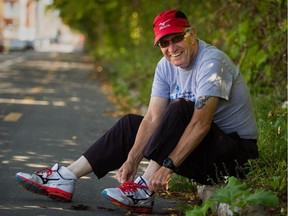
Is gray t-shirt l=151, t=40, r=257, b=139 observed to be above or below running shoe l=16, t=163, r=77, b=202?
above

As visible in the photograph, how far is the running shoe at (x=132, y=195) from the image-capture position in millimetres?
4770

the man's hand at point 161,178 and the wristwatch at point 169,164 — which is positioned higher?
the wristwatch at point 169,164

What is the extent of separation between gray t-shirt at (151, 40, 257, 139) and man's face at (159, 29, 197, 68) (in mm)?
66

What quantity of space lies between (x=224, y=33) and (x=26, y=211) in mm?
Answer: 7740

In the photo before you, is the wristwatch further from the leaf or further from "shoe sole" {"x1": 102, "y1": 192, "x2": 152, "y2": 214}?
the leaf

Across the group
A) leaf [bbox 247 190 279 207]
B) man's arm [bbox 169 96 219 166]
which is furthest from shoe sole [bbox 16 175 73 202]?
leaf [bbox 247 190 279 207]

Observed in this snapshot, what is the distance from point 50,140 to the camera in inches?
324

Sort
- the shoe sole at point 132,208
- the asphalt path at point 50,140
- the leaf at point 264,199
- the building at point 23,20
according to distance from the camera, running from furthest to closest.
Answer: the building at point 23,20 → the asphalt path at point 50,140 → the shoe sole at point 132,208 → the leaf at point 264,199

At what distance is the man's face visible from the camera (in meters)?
4.83

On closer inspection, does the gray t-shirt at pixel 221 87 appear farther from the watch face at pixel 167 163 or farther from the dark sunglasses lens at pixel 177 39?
the watch face at pixel 167 163

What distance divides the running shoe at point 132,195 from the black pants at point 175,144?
0.77ft

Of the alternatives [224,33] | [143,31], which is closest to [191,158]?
[224,33]

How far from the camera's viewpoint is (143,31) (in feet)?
70.4

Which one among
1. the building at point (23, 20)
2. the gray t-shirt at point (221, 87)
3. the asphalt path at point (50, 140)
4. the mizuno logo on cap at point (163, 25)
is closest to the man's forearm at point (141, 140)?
the gray t-shirt at point (221, 87)
